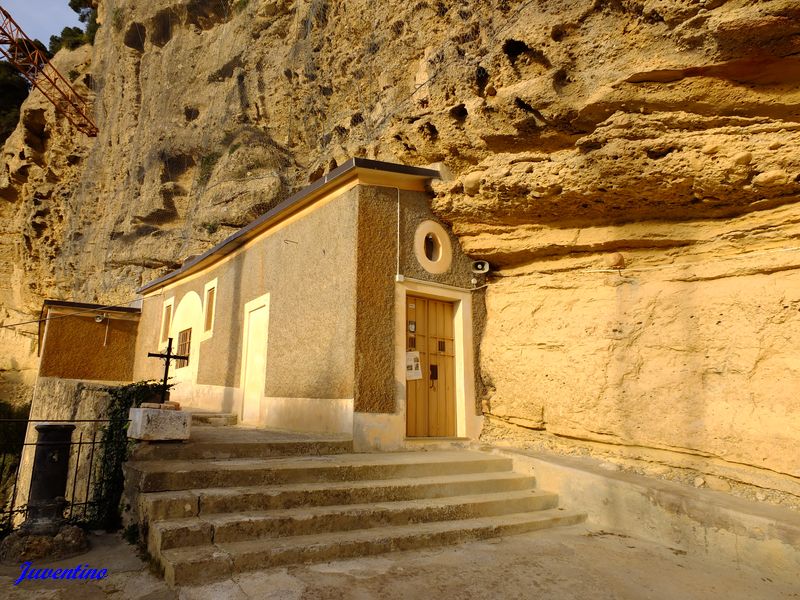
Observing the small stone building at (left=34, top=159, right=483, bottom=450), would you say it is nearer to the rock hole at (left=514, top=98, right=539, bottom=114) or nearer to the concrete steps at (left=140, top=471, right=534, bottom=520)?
the concrete steps at (left=140, top=471, right=534, bottom=520)

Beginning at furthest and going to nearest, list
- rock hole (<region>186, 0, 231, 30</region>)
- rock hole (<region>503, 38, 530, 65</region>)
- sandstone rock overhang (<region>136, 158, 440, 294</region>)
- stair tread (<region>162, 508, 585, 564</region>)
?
rock hole (<region>186, 0, 231, 30</region>) → sandstone rock overhang (<region>136, 158, 440, 294</region>) → rock hole (<region>503, 38, 530, 65</region>) → stair tread (<region>162, 508, 585, 564</region>)

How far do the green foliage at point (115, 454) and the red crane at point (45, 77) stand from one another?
75.7 ft

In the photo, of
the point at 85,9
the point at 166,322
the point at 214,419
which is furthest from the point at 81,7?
the point at 214,419

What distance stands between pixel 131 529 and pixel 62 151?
2545 cm

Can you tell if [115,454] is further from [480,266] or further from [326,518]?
[480,266]

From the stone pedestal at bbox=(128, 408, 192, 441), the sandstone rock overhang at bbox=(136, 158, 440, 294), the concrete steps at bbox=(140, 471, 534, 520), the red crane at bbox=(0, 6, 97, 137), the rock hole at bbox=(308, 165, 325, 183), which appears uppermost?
the red crane at bbox=(0, 6, 97, 137)

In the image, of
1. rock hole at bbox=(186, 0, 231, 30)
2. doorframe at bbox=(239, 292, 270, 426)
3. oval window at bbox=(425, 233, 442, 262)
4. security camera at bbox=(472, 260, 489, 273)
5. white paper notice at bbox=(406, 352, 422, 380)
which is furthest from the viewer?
rock hole at bbox=(186, 0, 231, 30)

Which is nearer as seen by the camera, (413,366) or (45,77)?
(413,366)

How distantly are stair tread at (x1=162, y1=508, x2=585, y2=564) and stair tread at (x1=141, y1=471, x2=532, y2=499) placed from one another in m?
0.50

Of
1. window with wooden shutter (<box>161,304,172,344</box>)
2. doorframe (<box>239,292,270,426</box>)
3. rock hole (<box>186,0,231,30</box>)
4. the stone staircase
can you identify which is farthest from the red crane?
the stone staircase

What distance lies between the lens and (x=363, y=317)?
6.88 m

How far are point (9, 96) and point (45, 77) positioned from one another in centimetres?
526

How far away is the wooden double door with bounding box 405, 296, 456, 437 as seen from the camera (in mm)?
7473

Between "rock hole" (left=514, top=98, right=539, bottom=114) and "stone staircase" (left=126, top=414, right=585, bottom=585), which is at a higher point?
"rock hole" (left=514, top=98, right=539, bottom=114)
